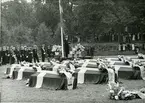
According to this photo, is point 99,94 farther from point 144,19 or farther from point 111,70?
point 144,19

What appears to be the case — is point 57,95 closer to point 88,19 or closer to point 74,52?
point 74,52

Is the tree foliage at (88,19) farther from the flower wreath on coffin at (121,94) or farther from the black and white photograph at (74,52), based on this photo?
the flower wreath on coffin at (121,94)

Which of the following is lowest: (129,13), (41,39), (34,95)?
(34,95)

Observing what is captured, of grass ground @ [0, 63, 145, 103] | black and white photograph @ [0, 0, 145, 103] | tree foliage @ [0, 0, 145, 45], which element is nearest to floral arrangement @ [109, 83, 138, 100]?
black and white photograph @ [0, 0, 145, 103]

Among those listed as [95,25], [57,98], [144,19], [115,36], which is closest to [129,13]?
[144,19]

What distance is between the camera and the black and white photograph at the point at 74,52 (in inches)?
513

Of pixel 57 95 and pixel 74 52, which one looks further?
pixel 74 52

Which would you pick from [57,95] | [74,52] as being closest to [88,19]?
[74,52]

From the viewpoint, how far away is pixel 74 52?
30984 mm

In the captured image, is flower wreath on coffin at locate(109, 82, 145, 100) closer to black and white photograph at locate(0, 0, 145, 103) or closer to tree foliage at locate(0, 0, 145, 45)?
black and white photograph at locate(0, 0, 145, 103)

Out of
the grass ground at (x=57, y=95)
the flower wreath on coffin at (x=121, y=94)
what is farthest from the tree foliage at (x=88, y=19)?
the flower wreath on coffin at (x=121, y=94)

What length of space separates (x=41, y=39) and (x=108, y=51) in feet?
32.7

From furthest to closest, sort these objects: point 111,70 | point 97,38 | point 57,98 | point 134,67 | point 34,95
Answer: point 97,38 → point 134,67 → point 111,70 → point 34,95 → point 57,98

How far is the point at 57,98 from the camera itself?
11898 millimetres
